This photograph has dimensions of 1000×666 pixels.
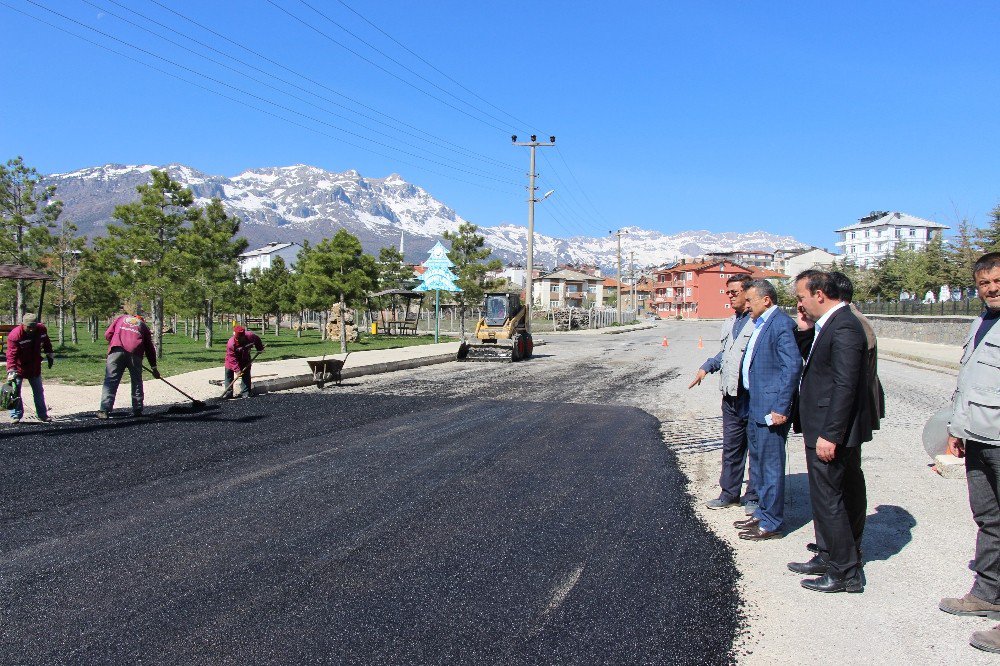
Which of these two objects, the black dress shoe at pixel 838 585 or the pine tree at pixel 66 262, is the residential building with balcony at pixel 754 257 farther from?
the black dress shoe at pixel 838 585

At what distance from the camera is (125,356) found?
10320 millimetres

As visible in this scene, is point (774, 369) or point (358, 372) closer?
point (774, 369)

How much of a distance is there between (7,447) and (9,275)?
10764 millimetres

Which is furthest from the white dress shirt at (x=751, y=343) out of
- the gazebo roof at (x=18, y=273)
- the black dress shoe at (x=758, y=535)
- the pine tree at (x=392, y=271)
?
the pine tree at (x=392, y=271)

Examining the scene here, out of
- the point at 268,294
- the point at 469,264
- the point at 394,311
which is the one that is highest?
the point at 469,264

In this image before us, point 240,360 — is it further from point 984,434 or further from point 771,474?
point 984,434

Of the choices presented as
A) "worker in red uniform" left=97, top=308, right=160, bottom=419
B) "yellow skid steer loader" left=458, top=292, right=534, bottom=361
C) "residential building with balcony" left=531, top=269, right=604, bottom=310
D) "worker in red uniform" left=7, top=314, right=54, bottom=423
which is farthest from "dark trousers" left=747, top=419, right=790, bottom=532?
"residential building with balcony" left=531, top=269, right=604, bottom=310

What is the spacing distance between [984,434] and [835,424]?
69 cm

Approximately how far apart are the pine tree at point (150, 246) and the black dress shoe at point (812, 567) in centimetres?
1927

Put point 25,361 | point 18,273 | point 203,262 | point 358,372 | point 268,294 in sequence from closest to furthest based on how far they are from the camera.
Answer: point 25,361 < point 18,273 < point 358,372 < point 203,262 < point 268,294

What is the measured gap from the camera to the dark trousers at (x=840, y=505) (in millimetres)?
4121

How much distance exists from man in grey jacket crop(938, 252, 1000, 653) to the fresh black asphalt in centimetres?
127

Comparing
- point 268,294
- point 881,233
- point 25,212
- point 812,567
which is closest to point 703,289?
point 881,233

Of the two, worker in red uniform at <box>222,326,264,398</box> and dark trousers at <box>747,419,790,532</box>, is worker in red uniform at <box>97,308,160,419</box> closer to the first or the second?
worker in red uniform at <box>222,326,264,398</box>
